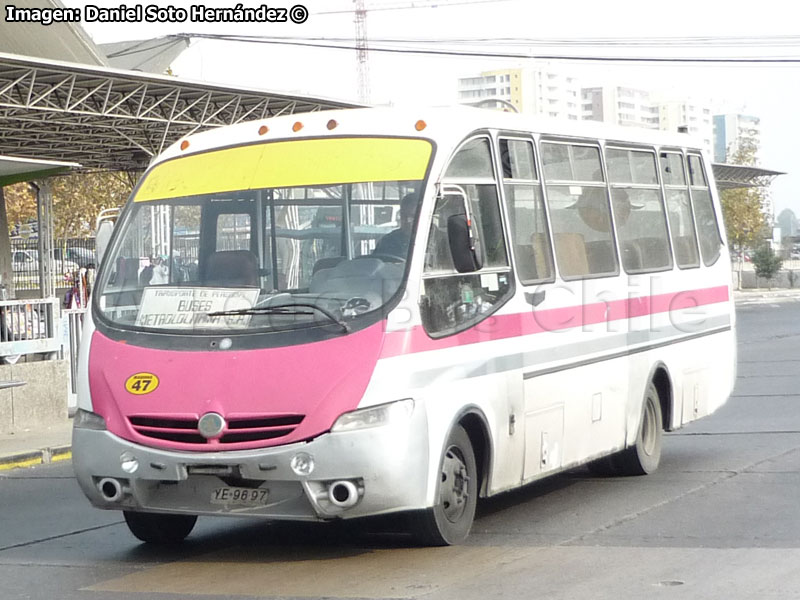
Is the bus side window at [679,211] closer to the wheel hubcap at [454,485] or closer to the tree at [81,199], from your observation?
the wheel hubcap at [454,485]

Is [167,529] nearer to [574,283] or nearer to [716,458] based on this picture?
[574,283]

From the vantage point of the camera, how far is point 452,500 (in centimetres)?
775

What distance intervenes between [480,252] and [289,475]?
6.03ft

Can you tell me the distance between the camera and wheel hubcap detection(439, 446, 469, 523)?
7.63m

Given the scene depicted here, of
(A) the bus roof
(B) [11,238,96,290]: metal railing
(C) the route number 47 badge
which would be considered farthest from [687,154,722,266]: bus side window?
(B) [11,238,96,290]: metal railing

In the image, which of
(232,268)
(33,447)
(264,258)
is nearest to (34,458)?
(33,447)

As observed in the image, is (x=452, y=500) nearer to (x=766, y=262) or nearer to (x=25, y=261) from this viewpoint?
(x=25, y=261)

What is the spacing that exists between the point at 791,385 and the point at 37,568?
1215cm

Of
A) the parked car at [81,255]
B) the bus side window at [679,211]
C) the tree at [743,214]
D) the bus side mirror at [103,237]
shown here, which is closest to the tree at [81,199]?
the parked car at [81,255]

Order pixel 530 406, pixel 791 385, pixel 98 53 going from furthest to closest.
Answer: pixel 98 53 → pixel 791 385 → pixel 530 406

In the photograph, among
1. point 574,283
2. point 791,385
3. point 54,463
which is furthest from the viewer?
point 791,385

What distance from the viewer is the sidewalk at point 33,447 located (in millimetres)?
12953

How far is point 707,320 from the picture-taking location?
11.5 meters

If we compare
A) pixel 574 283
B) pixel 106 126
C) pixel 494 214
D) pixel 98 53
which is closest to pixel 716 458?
pixel 574 283
